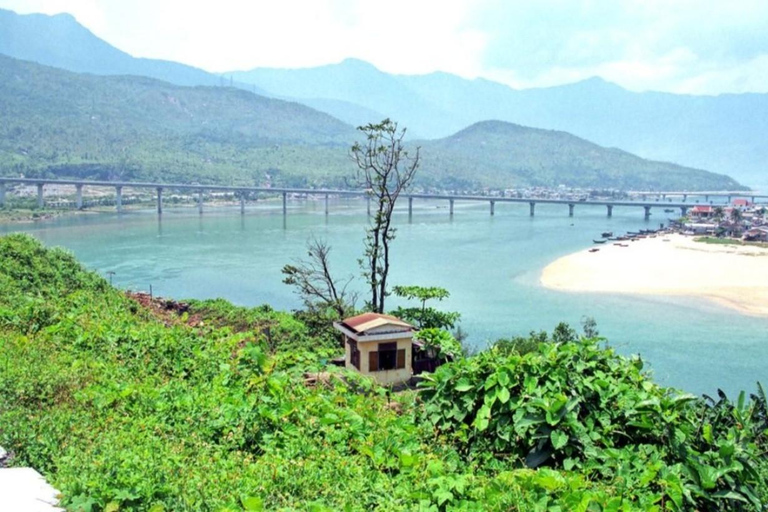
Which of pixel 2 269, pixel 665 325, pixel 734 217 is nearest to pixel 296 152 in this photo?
pixel 734 217

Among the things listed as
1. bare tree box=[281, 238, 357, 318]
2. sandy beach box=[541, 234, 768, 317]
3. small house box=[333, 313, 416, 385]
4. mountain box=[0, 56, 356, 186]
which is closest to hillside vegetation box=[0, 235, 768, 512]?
small house box=[333, 313, 416, 385]

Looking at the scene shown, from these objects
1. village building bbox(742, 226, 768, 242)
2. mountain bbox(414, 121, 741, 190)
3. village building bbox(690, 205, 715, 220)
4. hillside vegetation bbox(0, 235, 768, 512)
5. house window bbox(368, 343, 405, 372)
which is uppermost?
mountain bbox(414, 121, 741, 190)

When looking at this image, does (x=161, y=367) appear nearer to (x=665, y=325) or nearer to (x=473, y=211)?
(x=665, y=325)

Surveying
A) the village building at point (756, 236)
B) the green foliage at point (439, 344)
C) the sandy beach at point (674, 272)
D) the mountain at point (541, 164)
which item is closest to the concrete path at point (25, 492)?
the green foliage at point (439, 344)

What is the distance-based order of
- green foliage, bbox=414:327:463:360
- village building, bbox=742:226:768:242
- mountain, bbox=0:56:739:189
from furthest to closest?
mountain, bbox=0:56:739:189
village building, bbox=742:226:768:242
green foliage, bbox=414:327:463:360

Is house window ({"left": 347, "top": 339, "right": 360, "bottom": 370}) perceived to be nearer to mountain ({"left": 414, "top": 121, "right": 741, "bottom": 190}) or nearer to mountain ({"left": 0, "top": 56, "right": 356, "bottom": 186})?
mountain ({"left": 0, "top": 56, "right": 356, "bottom": 186})

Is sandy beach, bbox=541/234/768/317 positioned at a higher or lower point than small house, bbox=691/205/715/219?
lower

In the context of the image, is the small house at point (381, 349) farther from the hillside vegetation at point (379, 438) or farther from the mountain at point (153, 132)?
the mountain at point (153, 132)
